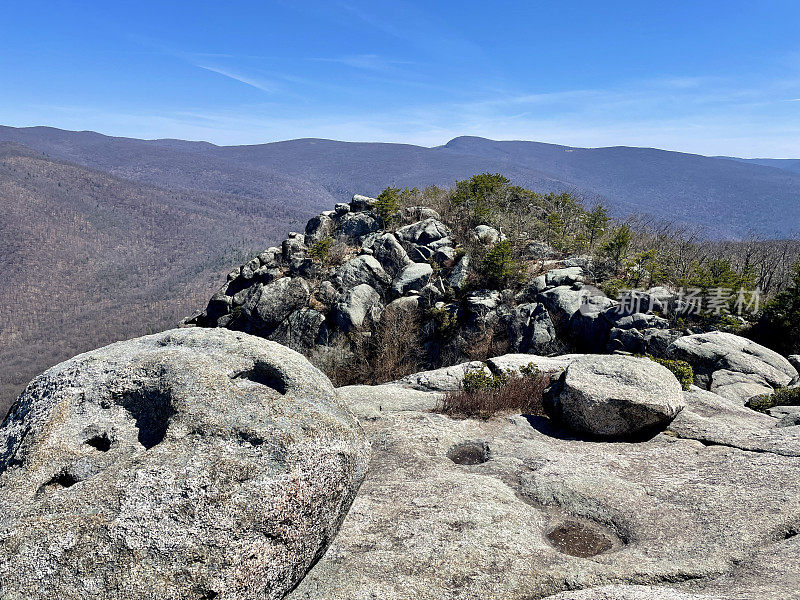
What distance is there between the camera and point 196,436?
494cm

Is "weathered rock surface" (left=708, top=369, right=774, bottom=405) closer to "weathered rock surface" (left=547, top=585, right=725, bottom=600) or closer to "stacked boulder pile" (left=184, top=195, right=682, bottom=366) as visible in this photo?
"stacked boulder pile" (left=184, top=195, right=682, bottom=366)

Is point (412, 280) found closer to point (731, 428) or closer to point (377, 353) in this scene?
point (377, 353)

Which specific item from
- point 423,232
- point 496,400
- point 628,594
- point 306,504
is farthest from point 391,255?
point 628,594

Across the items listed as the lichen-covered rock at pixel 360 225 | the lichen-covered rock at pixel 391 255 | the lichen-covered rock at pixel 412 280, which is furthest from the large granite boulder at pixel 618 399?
the lichen-covered rock at pixel 360 225

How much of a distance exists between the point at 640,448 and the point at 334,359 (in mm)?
16980

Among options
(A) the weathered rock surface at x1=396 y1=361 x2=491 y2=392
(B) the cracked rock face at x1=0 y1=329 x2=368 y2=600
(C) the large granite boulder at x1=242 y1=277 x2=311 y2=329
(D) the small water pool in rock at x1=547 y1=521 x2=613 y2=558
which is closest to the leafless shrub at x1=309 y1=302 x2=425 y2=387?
(C) the large granite boulder at x1=242 y1=277 x2=311 y2=329

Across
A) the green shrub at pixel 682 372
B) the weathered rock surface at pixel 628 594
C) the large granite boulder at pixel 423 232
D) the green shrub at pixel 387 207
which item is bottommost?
the green shrub at pixel 682 372

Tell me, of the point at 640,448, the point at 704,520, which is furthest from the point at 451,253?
the point at 704,520

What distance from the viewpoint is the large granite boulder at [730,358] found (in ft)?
49.0

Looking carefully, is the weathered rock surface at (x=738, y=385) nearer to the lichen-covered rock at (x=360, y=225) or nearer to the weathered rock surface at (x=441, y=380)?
the weathered rock surface at (x=441, y=380)

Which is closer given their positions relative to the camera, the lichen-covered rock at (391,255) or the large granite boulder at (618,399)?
the large granite boulder at (618,399)

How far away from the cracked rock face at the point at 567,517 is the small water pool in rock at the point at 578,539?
0.02m

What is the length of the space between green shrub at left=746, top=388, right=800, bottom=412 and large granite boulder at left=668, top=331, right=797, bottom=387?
2420 millimetres

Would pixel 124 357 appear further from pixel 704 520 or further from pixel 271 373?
pixel 704 520
